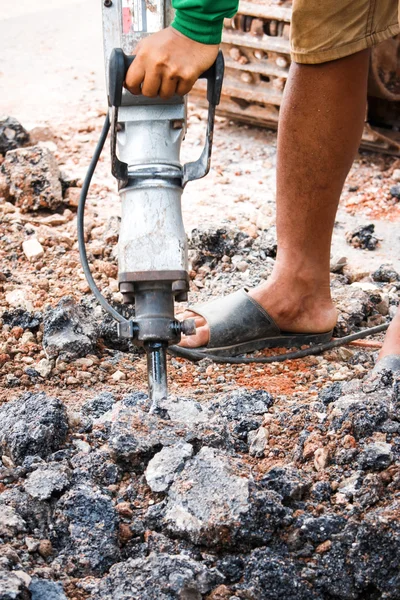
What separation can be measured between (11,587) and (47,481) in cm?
33

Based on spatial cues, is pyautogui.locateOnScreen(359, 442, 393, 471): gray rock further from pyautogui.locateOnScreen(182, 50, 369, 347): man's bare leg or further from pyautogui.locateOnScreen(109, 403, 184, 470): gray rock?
pyautogui.locateOnScreen(182, 50, 369, 347): man's bare leg

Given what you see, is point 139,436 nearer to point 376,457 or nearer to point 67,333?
point 376,457

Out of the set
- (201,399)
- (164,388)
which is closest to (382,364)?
(201,399)

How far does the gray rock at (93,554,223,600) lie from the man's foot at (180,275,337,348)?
128cm

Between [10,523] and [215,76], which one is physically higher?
[215,76]

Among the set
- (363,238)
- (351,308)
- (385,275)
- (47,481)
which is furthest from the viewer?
(363,238)

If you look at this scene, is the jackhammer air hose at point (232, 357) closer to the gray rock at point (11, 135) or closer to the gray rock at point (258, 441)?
the gray rock at point (258, 441)

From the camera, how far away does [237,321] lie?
8.86 ft

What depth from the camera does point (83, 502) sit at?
5.29ft

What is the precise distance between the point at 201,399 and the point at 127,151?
0.74 m

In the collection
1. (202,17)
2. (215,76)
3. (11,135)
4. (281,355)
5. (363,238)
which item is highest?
(202,17)

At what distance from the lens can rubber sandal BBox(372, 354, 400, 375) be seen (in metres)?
2.23

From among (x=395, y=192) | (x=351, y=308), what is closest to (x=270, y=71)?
(x=395, y=192)

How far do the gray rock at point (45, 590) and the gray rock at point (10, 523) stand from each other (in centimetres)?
14
